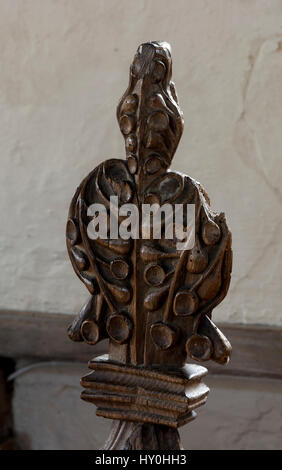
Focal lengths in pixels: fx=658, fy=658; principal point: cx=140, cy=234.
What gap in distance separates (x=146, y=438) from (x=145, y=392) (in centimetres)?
4

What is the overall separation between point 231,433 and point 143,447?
114 centimetres

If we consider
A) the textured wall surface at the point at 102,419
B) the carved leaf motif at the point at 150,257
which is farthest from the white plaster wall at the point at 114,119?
the carved leaf motif at the point at 150,257

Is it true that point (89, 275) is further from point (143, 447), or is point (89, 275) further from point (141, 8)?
point (141, 8)

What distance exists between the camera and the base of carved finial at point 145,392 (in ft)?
1.91

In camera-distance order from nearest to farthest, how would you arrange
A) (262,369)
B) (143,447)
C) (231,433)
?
1. (143,447)
2. (262,369)
3. (231,433)

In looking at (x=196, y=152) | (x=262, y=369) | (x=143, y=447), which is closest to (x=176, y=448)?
(x=143, y=447)

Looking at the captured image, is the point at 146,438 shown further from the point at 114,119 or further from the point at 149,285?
the point at 114,119

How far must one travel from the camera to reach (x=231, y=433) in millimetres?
1668

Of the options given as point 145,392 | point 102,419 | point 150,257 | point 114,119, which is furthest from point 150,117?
point 102,419

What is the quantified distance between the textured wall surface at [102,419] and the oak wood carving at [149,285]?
1080mm

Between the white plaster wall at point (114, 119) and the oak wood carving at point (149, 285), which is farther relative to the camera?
the white plaster wall at point (114, 119)

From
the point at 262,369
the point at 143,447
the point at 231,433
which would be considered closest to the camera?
the point at 143,447

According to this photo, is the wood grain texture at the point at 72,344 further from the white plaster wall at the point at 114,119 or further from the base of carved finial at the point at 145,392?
the base of carved finial at the point at 145,392

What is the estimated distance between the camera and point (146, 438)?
0.60 meters
